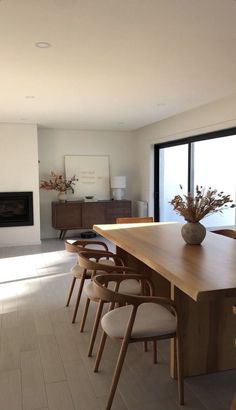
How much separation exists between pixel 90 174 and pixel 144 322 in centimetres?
622

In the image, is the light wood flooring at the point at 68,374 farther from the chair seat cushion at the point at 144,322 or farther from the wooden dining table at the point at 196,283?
the chair seat cushion at the point at 144,322

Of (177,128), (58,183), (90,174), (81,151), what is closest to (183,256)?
(177,128)

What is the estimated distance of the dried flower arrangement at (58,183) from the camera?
768 centimetres

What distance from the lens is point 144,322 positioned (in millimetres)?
2193

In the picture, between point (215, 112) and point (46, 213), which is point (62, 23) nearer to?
point (215, 112)

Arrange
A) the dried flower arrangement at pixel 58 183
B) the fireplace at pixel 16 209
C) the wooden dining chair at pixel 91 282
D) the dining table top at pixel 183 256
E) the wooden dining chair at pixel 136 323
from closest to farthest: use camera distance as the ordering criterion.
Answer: the dining table top at pixel 183 256, the wooden dining chair at pixel 136 323, the wooden dining chair at pixel 91 282, the fireplace at pixel 16 209, the dried flower arrangement at pixel 58 183

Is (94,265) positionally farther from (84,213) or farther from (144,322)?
(84,213)

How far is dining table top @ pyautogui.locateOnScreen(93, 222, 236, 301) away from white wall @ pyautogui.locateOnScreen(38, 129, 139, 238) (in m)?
4.52

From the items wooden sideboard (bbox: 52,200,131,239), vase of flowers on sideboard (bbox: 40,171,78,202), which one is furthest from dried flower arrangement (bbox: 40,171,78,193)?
wooden sideboard (bbox: 52,200,131,239)

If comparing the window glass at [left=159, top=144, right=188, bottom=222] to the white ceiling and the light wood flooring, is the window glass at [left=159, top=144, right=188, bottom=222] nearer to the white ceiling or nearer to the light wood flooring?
the white ceiling

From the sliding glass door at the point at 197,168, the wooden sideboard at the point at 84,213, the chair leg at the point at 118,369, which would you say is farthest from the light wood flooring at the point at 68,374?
the wooden sideboard at the point at 84,213

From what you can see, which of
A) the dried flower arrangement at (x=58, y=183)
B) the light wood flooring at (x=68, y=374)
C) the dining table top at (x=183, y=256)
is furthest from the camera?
the dried flower arrangement at (x=58, y=183)

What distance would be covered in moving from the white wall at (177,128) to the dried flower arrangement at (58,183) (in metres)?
1.61

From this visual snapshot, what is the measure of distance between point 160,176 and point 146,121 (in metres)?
1.36
